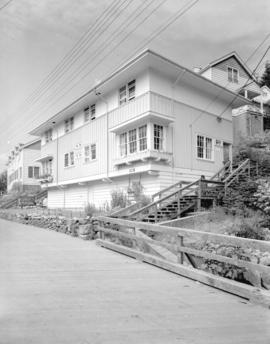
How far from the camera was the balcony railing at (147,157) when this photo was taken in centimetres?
1742

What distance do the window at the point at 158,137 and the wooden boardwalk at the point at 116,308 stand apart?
10951mm

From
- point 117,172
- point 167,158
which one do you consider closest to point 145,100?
point 167,158

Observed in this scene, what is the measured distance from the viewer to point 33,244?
457 inches

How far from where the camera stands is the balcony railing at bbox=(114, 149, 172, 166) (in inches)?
686

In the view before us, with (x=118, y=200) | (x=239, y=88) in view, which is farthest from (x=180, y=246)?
(x=239, y=88)

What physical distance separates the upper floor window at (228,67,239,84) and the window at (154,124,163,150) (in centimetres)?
1596

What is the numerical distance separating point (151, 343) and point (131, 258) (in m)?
5.26

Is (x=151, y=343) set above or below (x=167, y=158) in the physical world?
below

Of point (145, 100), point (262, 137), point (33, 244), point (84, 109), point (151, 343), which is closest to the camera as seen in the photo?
point (151, 343)

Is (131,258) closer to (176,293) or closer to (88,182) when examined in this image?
(176,293)

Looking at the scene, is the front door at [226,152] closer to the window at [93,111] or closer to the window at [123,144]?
the window at [123,144]

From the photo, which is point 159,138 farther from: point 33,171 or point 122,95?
point 33,171

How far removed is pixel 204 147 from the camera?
2111cm

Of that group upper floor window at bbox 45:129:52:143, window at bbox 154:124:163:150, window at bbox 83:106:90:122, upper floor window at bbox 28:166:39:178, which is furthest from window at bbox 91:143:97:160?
upper floor window at bbox 28:166:39:178
